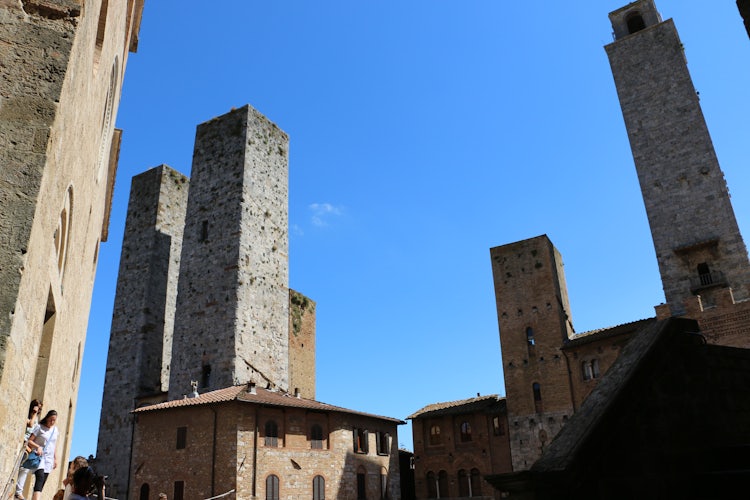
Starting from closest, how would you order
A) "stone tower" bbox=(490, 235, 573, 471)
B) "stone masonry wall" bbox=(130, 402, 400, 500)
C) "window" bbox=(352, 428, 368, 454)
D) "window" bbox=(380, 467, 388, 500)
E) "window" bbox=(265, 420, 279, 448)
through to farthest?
"stone masonry wall" bbox=(130, 402, 400, 500) < "window" bbox=(265, 420, 279, 448) < "window" bbox=(352, 428, 368, 454) < "window" bbox=(380, 467, 388, 500) < "stone tower" bbox=(490, 235, 573, 471)

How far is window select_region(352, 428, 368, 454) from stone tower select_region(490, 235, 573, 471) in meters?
7.78

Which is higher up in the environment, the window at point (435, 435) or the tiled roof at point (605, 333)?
the tiled roof at point (605, 333)

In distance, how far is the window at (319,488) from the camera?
24234 millimetres

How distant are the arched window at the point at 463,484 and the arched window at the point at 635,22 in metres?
26.0

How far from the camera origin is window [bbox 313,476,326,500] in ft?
79.5

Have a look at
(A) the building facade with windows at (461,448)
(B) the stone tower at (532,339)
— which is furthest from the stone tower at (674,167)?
(A) the building facade with windows at (461,448)

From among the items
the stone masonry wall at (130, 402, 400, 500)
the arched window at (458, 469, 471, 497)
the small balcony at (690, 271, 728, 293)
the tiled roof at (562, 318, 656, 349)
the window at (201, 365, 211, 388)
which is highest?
the small balcony at (690, 271, 728, 293)

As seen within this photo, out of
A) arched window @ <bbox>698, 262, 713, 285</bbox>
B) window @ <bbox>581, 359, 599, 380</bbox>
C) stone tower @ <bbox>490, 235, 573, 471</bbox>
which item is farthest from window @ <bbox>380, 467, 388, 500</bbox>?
arched window @ <bbox>698, 262, 713, 285</bbox>

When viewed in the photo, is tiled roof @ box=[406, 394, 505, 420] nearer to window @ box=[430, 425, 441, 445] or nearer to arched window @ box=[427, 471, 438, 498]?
window @ box=[430, 425, 441, 445]

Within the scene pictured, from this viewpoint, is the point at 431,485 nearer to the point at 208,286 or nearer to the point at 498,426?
the point at 498,426

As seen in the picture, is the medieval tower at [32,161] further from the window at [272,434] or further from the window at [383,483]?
the window at [383,483]

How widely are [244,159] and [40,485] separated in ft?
80.1

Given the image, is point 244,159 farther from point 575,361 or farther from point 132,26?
point 575,361

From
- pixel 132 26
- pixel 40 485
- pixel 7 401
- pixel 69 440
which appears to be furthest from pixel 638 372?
pixel 132 26
